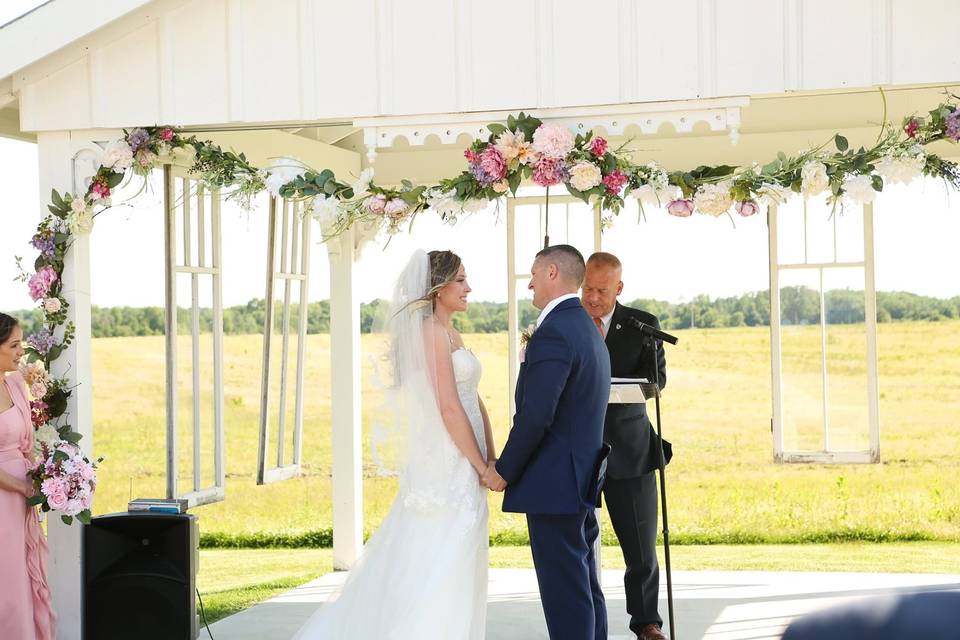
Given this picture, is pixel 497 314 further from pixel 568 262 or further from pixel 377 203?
pixel 568 262

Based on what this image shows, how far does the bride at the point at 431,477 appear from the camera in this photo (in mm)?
5246

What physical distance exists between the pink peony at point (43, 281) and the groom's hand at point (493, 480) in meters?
2.30

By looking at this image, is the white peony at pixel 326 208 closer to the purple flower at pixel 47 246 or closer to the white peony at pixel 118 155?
the white peony at pixel 118 155

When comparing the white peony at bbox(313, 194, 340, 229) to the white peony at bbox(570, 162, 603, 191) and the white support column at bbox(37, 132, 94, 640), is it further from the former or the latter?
the white support column at bbox(37, 132, 94, 640)

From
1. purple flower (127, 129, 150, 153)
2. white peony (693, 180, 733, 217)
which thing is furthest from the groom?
purple flower (127, 129, 150, 153)

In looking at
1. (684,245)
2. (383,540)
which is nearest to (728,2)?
(383,540)

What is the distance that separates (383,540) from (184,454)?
10.7m

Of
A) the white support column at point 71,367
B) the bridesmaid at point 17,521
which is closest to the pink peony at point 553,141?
the white support column at point 71,367

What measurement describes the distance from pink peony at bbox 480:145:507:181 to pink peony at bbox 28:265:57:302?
2.18 m

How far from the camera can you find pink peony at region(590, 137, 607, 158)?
5.25 m

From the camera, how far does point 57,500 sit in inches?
207

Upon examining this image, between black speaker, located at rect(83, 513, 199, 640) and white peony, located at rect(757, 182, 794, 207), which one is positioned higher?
white peony, located at rect(757, 182, 794, 207)

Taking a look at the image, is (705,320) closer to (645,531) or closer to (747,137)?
(747,137)

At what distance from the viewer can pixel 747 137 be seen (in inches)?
318
